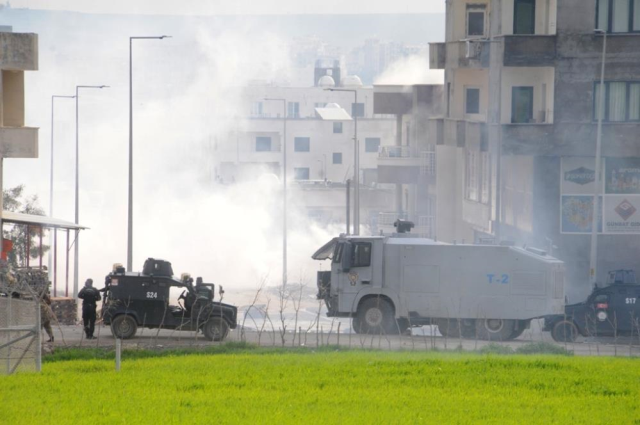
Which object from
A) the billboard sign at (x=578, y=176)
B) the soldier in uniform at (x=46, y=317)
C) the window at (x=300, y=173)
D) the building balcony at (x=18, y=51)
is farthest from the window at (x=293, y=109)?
the soldier in uniform at (x=46, y=317)

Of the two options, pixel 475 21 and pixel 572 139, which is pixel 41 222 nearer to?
pixel 572 139

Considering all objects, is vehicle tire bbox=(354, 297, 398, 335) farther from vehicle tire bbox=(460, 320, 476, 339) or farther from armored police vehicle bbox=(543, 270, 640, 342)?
armored police vehicle bbox=(543, 270, 640, 342)

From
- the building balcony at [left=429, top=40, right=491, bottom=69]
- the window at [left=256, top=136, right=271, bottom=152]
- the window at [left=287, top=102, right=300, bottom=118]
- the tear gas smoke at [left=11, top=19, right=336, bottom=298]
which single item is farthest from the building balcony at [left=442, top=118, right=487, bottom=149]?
the window at [left=287, top=102, right=300, bottom=118]

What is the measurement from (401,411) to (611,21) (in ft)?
85.8

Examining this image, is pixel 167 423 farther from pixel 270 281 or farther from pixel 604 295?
pixel 270 281

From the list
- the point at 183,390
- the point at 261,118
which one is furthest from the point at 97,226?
the point at 183,390

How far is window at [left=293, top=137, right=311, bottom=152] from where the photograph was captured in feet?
359

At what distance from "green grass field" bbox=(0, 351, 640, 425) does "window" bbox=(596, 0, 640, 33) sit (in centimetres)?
1859

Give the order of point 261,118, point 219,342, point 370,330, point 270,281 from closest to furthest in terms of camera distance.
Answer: point 219,342 → point 370,330 → point 270,281 → point 261,118

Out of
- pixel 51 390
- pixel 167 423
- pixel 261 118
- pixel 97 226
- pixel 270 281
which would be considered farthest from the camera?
pixel 261 118

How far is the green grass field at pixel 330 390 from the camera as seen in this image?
17.4m

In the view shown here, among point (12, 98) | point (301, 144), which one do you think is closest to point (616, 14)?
point (12, 98)

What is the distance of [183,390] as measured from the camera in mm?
20062

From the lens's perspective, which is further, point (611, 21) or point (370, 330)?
point (611, 21)
